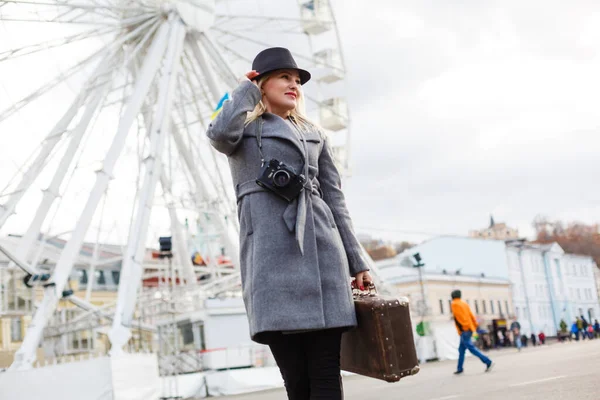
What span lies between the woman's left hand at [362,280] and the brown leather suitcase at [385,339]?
0.58 feet

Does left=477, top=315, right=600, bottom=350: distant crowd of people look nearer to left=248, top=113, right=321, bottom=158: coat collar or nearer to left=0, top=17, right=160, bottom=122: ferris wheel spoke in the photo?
left=0, top=17, right=160, bottom=122: ferris wheel spoke

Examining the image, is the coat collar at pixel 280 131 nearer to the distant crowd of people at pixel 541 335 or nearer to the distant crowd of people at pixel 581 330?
the distant crowd of people at pixel 541 335

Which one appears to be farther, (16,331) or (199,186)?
(16,331)

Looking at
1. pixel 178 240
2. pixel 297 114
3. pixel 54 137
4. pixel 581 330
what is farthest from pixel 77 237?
pixel 581 330

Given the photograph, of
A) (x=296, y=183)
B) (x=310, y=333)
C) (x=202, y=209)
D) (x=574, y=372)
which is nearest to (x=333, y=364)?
(x=310, y=333)

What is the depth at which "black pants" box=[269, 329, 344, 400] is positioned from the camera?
3.02m

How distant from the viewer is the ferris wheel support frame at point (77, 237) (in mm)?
12667

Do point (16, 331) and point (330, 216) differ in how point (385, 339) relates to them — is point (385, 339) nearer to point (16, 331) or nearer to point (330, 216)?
point (330, 216)

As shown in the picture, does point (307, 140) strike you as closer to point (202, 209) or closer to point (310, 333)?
point (310, 333)

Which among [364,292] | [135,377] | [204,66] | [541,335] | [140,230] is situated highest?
[204,66]

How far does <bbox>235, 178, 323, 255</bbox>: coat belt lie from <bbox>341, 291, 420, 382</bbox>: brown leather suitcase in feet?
1.24

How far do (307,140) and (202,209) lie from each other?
55.6 ft

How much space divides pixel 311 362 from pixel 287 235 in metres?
0.52

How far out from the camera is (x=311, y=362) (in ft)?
10.0
